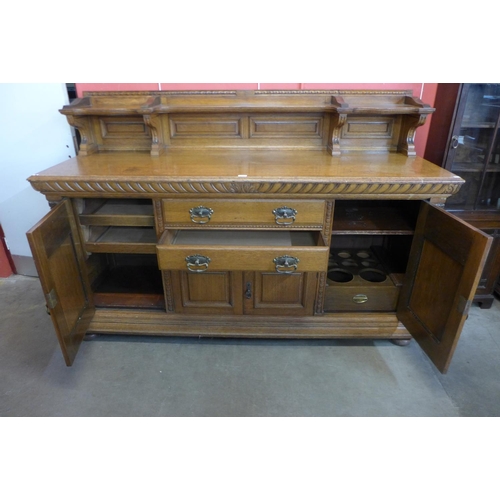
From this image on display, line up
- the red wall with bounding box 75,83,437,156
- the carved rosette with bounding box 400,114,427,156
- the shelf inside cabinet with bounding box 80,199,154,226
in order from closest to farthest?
1. the shelf inside cabinet with bounding box 80,199,154,226
2. the carved rosette with bounding box 400,114,427,156
3. the red wall with bounding box 75,83,437,156

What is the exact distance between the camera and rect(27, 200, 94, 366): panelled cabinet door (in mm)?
1327

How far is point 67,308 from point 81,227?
0.40 meters

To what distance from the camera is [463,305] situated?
1.28 meters

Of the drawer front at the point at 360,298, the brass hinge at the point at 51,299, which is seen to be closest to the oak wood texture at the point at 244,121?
the drawer front at the point at 360,298

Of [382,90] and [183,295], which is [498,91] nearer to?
[382,90]

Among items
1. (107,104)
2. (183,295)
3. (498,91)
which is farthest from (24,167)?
(498,91)

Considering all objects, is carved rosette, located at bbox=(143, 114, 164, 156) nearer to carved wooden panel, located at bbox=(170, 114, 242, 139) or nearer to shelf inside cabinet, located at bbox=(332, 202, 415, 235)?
carved wooden panel, located at bbox=(170, 114, 242, 139)

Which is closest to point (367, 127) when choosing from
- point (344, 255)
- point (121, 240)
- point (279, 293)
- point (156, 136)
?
point (344, 255)

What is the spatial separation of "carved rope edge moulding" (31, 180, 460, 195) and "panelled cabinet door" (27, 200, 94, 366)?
0.41ft

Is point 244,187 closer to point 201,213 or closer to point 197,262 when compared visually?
point 201,213

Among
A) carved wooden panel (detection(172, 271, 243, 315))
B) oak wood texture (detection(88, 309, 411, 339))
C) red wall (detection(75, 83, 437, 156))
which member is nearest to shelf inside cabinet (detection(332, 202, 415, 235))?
oak wood texture (detection(88, 309, 411, 339))

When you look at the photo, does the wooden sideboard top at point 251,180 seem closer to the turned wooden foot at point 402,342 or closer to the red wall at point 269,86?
the red wall at point 269,86

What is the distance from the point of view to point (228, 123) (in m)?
1.91

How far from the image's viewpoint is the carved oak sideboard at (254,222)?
1456mm
